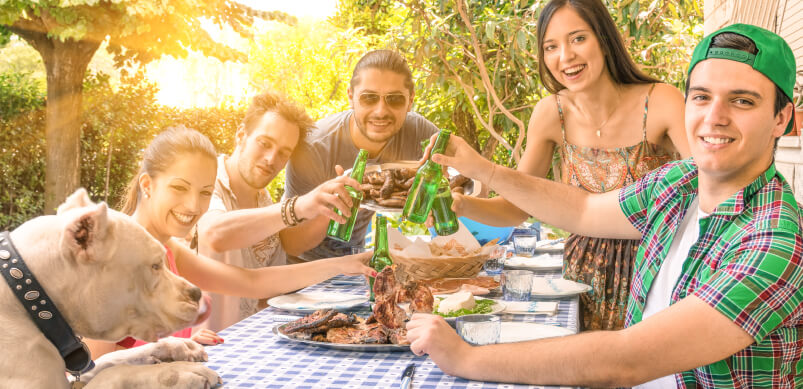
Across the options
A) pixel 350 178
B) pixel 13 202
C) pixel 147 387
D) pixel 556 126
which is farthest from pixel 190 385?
pixel 13 202

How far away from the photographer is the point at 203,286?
8.78 ft

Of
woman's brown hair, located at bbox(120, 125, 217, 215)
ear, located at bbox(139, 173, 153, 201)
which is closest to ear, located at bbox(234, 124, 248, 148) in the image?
woman's brown hair, located at bbox(120, 125, 217, 215)

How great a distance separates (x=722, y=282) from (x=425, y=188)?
1151 mm

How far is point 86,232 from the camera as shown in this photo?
4.37 ft

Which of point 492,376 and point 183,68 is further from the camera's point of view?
point 183,68

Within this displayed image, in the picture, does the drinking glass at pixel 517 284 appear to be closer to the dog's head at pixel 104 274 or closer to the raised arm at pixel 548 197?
the raised arm at pixel 548 197

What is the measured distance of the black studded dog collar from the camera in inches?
50.4

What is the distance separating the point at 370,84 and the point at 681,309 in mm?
2270

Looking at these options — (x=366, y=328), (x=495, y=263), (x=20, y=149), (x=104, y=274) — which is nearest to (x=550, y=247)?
(x=495, y=263)

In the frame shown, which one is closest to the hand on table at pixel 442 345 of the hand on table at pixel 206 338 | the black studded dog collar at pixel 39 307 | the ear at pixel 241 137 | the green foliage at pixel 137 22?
the hand on table at pixel 206 338

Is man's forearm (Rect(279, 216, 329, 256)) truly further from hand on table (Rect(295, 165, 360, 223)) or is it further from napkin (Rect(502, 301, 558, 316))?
napkin (Rect(502, 301, 558, 316))

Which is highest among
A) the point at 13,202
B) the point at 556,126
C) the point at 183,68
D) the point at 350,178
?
the point at 183,68

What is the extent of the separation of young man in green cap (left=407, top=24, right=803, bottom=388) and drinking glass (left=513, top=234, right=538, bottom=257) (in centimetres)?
165

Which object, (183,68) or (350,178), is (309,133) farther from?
(183,68)
